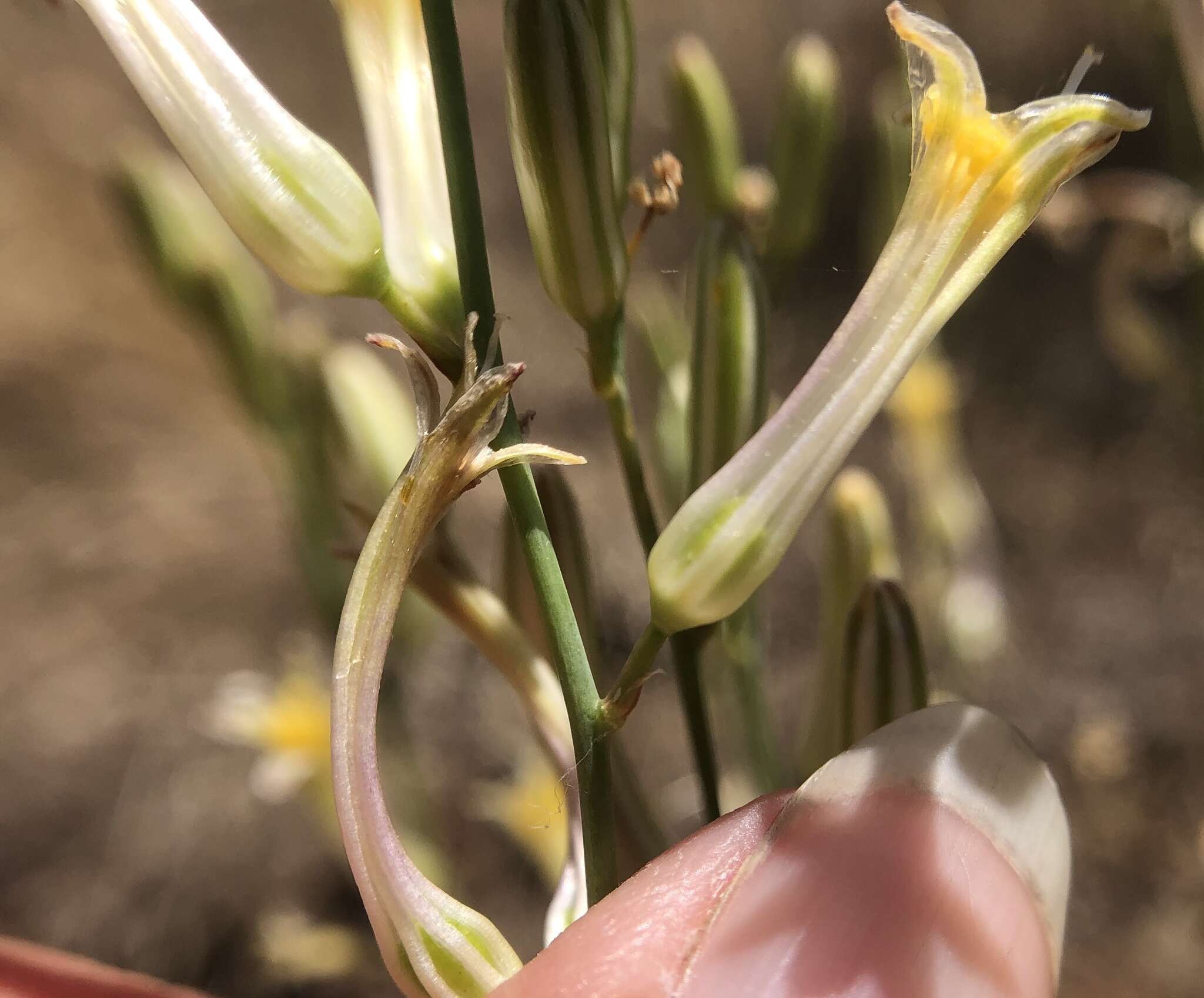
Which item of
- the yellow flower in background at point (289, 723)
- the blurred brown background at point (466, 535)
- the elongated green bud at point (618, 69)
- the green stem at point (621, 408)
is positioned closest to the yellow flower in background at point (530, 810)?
the blurred brown background at point (466, 535)

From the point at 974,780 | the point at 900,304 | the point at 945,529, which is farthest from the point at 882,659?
the point at 945,529

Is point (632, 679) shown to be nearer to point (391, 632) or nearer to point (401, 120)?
point (391, 632)

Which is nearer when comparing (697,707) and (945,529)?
(697,707)

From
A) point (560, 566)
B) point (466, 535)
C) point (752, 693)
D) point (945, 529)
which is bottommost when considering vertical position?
point (466, 535)

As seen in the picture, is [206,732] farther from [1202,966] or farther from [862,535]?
[1202,966]

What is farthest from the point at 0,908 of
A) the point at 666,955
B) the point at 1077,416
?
the point at 1077,416

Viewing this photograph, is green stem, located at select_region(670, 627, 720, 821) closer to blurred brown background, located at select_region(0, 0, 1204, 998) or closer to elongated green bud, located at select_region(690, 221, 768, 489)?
elongated green bud, located at select_region(690, 221, 768, 489)

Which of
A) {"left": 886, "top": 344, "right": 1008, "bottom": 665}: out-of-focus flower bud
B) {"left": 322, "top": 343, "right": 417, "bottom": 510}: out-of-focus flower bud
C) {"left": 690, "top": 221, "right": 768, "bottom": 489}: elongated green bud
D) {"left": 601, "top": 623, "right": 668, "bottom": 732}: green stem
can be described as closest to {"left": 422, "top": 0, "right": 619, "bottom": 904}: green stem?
{"left": 601, "top": 623, "right": 668, "bottom": 732}: green stem

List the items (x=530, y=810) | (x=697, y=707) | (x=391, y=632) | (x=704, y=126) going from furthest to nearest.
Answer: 1. (x=530, y=810)
2. (x=704, y=126)
3. (x=697, y=707)
4. (x=391, y=632)
